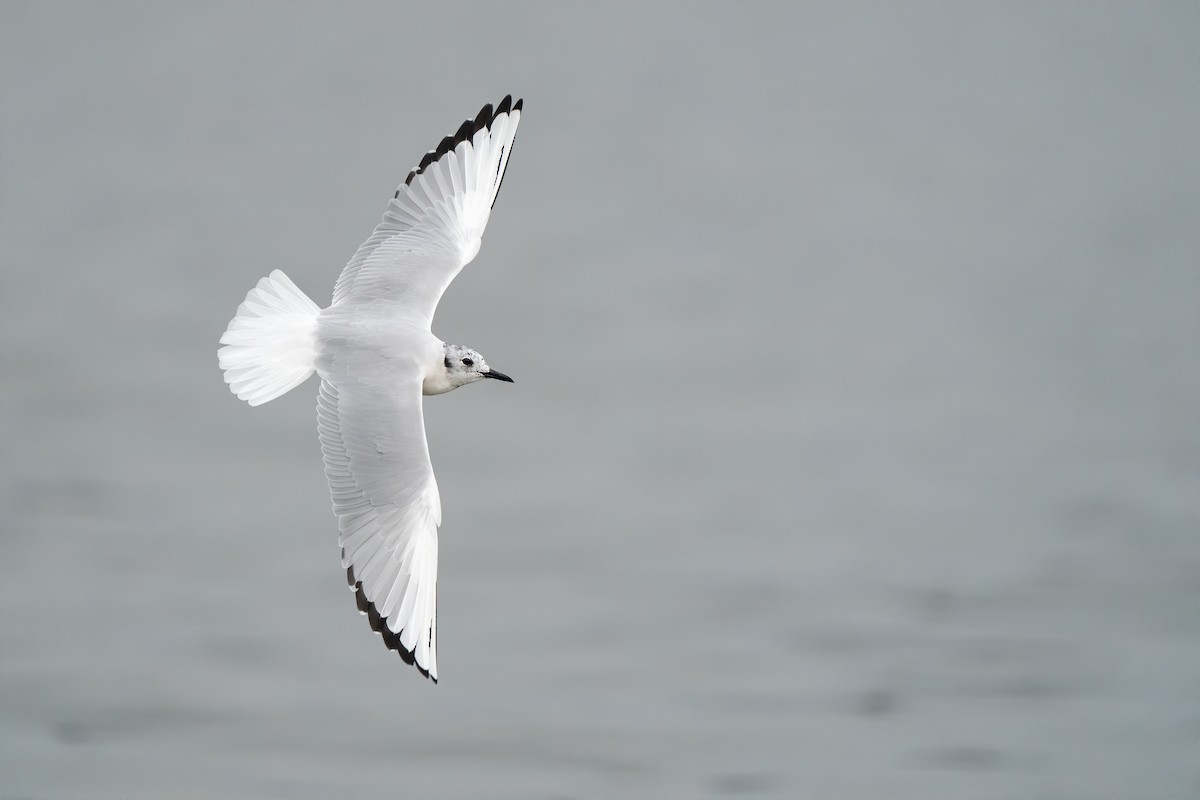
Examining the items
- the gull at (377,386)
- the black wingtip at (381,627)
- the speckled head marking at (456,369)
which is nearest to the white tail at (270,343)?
the gull at (377,386)

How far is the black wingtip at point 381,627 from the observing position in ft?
13.3

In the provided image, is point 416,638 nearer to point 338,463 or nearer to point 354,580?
point 354,580

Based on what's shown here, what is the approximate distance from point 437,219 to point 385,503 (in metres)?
1.24

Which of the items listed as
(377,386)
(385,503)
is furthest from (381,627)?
(377,386)

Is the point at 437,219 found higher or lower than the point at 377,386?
higher

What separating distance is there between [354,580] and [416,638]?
0.25m

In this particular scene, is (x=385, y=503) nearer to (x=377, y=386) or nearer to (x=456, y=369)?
(x=377, y=386)

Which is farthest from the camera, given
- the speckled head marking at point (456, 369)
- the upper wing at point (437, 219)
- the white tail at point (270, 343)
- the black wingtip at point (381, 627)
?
the upper wing at point (437, 219)

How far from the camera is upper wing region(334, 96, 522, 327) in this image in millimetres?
4719

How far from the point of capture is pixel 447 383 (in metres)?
4.56

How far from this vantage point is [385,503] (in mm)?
4195

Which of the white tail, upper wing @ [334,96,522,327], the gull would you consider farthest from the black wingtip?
upper wing @ [334,96,522,327]

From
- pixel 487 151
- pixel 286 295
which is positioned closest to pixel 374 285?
pixel 286 295

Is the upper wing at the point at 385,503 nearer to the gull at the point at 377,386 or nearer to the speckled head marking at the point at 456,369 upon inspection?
the gull at the point at 377,386
